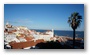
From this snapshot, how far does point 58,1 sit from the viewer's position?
82.6 inches

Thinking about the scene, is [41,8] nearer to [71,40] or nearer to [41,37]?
[41,37]

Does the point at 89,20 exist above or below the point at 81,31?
above

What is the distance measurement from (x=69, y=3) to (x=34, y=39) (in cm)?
77

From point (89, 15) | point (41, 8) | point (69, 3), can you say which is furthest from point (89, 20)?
point (41, 8)

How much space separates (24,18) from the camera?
6.73ft

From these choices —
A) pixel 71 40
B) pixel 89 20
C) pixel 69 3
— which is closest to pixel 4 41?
pixel 71 40

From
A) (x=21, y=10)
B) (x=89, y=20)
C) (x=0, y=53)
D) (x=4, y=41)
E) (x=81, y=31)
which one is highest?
(x=21, y=10)

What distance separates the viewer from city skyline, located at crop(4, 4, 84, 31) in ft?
6.72

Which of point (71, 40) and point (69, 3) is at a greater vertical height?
point (69, 3)

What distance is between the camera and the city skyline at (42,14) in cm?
205

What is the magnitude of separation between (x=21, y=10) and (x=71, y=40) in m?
0.88

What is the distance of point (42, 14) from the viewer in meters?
2.07

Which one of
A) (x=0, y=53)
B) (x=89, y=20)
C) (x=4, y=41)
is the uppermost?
(x=89, y=20)

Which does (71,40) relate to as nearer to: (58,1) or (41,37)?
(41,37)
